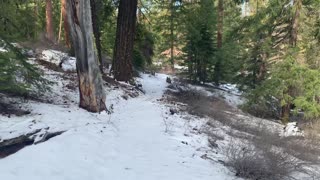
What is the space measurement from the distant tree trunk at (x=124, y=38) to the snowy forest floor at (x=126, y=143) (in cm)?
382

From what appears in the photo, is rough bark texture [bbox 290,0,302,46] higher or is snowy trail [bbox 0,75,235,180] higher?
rough bark texture [bbox 290,0,302,46]

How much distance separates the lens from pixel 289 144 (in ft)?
26.6

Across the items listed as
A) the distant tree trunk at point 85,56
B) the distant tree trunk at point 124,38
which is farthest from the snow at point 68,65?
the distant tree trunk at point 85,56

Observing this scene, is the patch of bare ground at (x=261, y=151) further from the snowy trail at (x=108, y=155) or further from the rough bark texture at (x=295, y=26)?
the rough bark texture at (x=295, y=26)

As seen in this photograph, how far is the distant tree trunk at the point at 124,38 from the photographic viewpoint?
46.9ft

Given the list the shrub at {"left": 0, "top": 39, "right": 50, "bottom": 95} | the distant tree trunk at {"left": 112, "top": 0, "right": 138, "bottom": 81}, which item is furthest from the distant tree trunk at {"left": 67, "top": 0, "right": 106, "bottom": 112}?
the distant tree trunk at {"left": 112, "top": 0, "right": 138, "bottom": 81}

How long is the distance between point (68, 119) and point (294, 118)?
29.4 ft

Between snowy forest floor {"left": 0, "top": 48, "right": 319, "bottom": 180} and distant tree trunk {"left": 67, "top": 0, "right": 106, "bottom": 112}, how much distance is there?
34cm

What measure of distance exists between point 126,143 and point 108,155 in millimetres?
850

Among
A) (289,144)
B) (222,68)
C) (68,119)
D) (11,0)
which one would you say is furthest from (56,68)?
(222,68)

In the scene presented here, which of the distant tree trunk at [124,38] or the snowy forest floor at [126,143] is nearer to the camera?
the snowy forest floor at [126,143]

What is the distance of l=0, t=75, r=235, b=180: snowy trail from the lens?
5.66 meters

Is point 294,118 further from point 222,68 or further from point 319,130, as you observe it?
point 222,68

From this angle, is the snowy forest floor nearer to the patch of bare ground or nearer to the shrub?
the patch of bare ground
